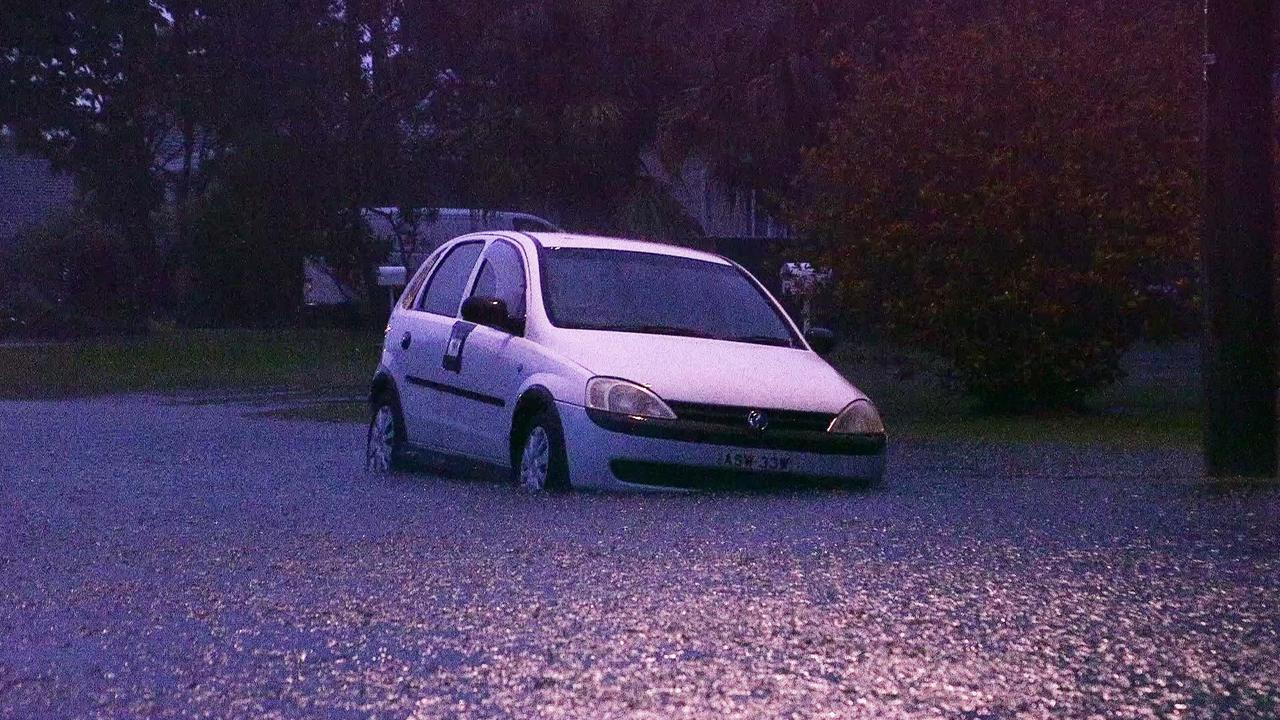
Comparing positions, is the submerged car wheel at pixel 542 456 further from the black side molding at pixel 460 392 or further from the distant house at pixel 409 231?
the distant house at pixel 409 231

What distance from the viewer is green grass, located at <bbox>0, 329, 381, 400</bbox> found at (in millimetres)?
24125

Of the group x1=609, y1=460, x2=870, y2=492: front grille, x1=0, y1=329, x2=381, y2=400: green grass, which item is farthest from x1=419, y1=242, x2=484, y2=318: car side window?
x1=0, y1=329, x2=381, y2=400: green grass

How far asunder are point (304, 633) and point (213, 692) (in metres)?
0.81

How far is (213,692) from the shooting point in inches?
197

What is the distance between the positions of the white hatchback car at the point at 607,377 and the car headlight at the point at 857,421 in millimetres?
10

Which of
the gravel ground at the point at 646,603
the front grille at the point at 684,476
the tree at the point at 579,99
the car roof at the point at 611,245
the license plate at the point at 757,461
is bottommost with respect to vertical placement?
the gravel ground at the point at 646,603

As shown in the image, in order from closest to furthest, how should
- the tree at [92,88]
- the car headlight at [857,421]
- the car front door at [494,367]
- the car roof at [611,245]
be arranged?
the car headlight at [857,421] → the car front door at [494,367] → the car roof at [611,245] → the tree at [92,88]

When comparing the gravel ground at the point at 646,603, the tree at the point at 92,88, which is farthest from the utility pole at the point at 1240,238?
the tree at the point at 92,88

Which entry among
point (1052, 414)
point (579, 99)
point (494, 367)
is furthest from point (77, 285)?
point (494, 367)

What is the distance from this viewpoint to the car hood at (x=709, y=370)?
9930 mm

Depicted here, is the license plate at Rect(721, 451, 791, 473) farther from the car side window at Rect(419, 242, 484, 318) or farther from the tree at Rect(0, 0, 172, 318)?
the tree at Rect(0, 0, 172, 318)

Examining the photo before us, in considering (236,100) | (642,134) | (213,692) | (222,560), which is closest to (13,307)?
(236,100)

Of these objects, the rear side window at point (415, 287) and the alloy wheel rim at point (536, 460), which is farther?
the rear side window at point (415, 287)

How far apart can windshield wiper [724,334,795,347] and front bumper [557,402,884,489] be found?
3.92 ft
